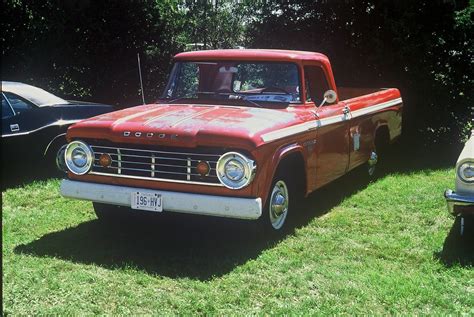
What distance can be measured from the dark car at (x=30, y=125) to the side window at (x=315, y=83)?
3.34 m

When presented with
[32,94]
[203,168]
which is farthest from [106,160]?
[32,94]

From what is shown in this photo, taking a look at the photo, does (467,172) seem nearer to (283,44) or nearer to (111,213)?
(111,213)

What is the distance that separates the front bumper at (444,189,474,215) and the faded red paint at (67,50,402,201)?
1345 millimetres

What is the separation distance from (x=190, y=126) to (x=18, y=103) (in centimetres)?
361

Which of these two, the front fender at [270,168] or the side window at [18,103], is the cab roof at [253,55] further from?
the side window at [18,103]

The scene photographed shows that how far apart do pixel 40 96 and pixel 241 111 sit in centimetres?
362

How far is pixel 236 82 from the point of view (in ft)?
19.6

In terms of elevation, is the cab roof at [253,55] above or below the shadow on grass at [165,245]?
above

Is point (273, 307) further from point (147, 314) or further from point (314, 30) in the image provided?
point (314, 30)

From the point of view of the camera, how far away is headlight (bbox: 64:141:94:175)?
5.02 m

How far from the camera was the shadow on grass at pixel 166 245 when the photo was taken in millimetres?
4555

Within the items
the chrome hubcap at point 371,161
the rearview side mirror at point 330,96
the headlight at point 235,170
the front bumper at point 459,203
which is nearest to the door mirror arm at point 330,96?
the rearview side mirror at point 330,96

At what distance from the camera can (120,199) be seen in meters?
Result: 4.84

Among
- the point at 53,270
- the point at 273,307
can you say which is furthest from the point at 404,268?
the point at 53,270
